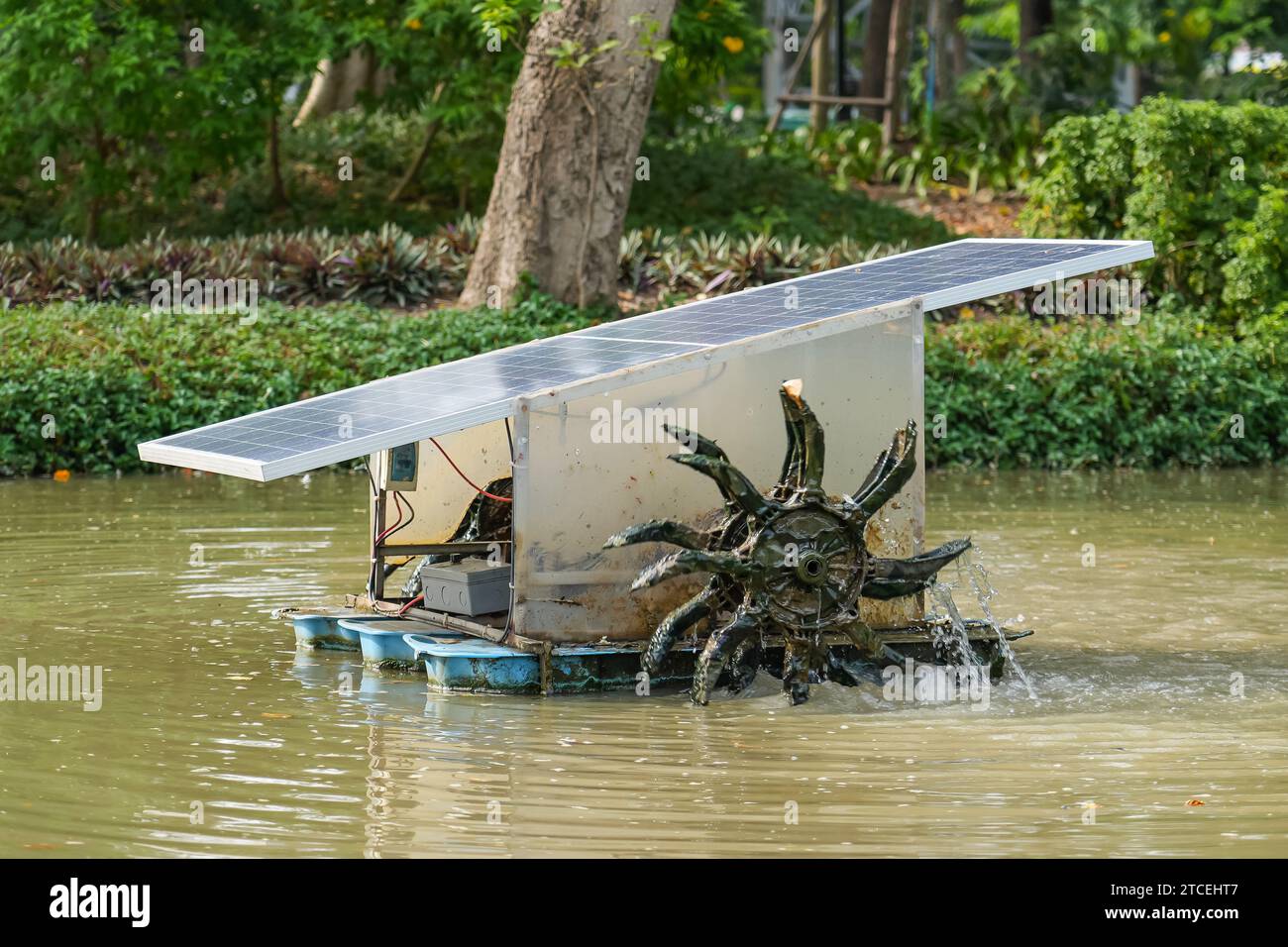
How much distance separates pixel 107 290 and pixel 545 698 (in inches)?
529

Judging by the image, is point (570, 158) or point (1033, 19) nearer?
point (570, 158)

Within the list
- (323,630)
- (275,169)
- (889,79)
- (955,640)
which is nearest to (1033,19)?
(889,79)

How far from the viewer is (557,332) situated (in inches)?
742

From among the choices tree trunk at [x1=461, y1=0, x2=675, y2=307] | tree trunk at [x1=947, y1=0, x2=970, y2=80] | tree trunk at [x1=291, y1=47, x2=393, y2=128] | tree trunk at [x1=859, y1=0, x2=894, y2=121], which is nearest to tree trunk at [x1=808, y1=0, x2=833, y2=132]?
tree trunk at [x1=859, y1=0, x2=894, y2=121]

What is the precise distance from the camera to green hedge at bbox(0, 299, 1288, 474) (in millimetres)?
17703

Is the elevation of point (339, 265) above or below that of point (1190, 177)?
below

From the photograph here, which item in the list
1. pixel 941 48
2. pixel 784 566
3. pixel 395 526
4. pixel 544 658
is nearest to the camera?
pixel 784 566

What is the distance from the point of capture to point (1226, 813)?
7012 millimetres

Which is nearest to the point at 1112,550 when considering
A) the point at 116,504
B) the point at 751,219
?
the point at 116,504

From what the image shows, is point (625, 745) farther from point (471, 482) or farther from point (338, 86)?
point (338, 86)

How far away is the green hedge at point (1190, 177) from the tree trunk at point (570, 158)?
230 inches

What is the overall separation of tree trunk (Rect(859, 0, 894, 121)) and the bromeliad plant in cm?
2361

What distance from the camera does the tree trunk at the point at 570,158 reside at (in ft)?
61.4

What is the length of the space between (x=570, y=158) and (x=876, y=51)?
1405cm
